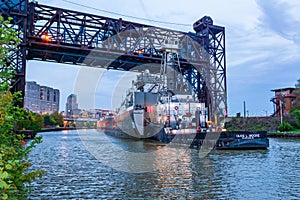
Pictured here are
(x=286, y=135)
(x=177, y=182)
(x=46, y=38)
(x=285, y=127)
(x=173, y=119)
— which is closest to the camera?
(x=177, y=182)

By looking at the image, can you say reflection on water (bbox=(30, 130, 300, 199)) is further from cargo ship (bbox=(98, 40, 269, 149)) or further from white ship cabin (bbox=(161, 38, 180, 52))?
white ship cabin (bbox=(161, 38, 180, 52))

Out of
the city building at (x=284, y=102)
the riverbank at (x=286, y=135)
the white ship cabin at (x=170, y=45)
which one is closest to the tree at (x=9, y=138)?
the white ship cabin at (x=170, y=45)

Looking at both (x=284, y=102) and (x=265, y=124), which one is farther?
(x=284, y=102)

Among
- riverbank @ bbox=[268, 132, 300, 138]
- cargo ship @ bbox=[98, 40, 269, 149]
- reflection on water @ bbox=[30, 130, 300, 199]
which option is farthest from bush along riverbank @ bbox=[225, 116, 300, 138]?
reflection on water @ bbox=[30, 130, 300, 199]

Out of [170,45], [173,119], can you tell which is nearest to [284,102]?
[170,45]

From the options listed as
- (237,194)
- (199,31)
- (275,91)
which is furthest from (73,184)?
(275,91)

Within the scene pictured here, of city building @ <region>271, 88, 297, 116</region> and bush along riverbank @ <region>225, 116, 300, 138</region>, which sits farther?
city building @ <region>271, 88, 297, 116</region>

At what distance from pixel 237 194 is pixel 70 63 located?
4074 cm

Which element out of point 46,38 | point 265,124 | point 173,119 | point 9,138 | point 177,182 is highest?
point 46,38

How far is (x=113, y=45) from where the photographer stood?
44750mm

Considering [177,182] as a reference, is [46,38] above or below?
above

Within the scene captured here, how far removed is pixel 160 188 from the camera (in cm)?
1121

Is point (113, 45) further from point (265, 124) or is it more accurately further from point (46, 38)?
point (265, 124)

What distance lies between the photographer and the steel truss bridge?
119 ft
